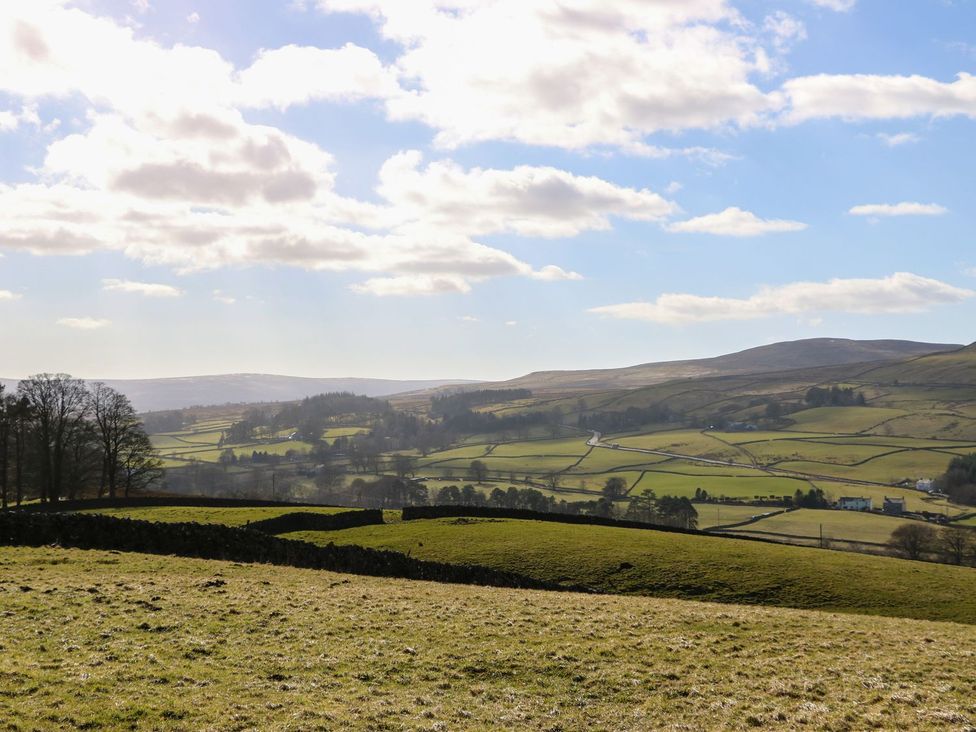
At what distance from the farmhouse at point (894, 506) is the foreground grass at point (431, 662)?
91.3 m

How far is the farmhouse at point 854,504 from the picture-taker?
4409 inches

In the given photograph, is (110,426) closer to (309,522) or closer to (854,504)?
(309,522)

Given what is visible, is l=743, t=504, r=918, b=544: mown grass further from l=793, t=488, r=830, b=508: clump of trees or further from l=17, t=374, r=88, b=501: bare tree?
l=17, t=374, r=88, b=501: bare tree

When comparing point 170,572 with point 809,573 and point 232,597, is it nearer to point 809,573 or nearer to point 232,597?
point 232,597

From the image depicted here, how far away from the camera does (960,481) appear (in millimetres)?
123688

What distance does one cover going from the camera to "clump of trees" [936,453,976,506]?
11869 centimetres

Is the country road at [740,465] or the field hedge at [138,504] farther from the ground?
the field hedge at [138,504]

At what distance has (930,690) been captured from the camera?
17.6 metres

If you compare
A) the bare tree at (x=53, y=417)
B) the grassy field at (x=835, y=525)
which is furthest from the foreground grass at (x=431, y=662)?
the grassy field at (x=835, y=525)

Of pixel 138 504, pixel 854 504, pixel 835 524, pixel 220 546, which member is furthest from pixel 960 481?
pixel 220 546

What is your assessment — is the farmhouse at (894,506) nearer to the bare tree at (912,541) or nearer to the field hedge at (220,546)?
the bare tree at (912,541)

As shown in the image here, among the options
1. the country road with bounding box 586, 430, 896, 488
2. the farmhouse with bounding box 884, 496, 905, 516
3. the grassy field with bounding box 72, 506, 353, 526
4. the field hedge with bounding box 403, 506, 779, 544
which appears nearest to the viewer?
the grassy field with bounding box 72, 506, 353, 526

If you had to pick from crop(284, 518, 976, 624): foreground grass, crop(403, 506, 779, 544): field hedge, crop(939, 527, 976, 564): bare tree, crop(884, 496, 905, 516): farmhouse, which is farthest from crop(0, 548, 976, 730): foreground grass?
crop(884, 496, 905, 516): farmhouse

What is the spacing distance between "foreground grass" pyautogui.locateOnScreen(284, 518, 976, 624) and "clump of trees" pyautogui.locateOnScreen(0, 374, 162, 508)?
105ft
